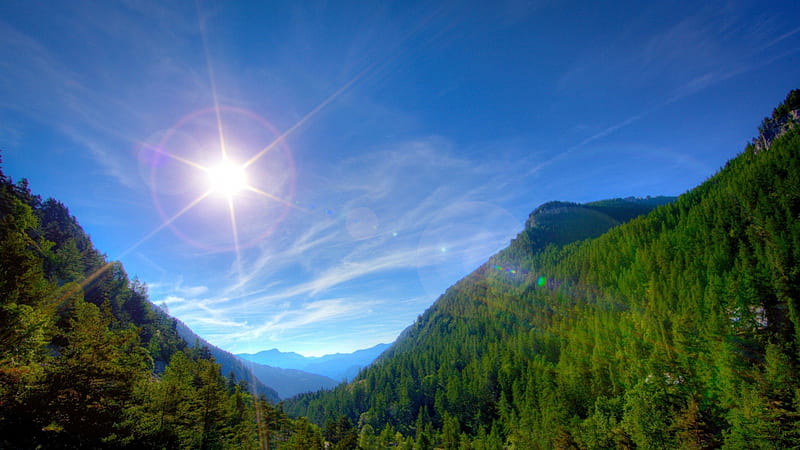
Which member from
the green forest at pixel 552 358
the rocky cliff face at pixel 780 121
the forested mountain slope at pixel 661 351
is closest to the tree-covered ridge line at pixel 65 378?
the green forest at pixel 552 358

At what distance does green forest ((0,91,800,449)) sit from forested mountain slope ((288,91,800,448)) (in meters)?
0.35

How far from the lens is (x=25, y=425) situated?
43.0ft

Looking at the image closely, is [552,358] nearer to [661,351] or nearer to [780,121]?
[661,351]

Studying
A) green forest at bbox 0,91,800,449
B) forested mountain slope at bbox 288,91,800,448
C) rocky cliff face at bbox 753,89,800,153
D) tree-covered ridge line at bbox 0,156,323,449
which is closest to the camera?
tree-covered ridge line at bbox 0,156,323,449

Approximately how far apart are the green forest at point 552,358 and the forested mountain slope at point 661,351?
35cm

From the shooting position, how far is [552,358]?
305 feet

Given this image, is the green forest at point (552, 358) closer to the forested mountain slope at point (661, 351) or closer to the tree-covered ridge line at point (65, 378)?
the tree-covered ridge line at point (65, 378)

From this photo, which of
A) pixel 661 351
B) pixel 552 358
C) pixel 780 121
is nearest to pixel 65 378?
pixel 661 351

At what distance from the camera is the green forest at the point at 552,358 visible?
14664 millimetres

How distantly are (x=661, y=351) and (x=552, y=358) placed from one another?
45209 mm

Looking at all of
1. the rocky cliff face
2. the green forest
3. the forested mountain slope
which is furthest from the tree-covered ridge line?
the rocky cliff face

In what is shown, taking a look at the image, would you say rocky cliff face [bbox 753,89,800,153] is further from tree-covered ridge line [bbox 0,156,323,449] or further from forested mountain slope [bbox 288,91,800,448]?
tree-covered ridge line [bbox 0,156,323,449]

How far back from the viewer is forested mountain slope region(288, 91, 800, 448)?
40.1m

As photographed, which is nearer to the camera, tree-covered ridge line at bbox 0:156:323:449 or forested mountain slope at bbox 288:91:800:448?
tree-covered ridge line at bbox 0:156:323:449
